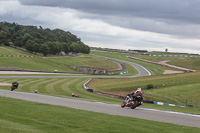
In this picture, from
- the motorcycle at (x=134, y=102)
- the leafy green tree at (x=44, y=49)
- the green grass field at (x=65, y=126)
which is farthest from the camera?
the leafy green tree at (x=44, y=49)

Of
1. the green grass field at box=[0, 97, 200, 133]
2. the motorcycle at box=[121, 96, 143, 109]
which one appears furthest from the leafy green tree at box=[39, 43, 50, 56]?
the green grass field at box=[0, 97, 200, 133]

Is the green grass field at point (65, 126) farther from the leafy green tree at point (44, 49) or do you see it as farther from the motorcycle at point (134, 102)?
the leafy green tree at point (44, 49)

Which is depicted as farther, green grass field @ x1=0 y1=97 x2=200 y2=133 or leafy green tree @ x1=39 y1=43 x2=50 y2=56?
leafy green tree @ x1=39 y1=43 x2=50 y2=56

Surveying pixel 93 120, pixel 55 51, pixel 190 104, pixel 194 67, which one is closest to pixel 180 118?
pixel 93 120

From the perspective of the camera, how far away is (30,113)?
15.8m

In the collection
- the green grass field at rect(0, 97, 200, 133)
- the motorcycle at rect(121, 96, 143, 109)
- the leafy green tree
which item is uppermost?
the leafy green tree

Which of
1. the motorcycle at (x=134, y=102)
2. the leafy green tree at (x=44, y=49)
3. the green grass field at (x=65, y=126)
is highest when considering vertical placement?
the leafy green tree at (x=44, y=49)

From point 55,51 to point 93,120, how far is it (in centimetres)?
13100

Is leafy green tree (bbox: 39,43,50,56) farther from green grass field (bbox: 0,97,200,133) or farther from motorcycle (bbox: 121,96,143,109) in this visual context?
green grass field (bbox: 0,97,200,133)

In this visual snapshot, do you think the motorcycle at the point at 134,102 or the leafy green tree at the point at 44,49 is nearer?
the motorcycle at the point at 134,102

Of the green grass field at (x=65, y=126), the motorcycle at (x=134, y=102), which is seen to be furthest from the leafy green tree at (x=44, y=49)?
the green grass field at (x=65, y=126)

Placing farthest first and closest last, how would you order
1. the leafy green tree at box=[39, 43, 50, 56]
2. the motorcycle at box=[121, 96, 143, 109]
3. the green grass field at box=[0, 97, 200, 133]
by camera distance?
the leafy green tree at box=[39, 43, 50, 56] < the motorcycle at box=[121, 96, 143, 109] < the green grass field at box=[0, 97, 200, 133]

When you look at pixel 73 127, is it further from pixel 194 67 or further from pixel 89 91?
pixel 194 67

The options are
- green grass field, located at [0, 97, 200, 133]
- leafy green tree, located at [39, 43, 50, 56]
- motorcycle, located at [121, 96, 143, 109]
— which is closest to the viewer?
green grass field, located at [0, 97, 200, 133]
